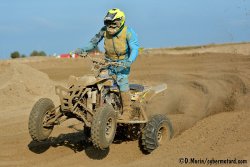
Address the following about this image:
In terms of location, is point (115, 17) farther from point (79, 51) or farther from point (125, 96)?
point (125, 96)

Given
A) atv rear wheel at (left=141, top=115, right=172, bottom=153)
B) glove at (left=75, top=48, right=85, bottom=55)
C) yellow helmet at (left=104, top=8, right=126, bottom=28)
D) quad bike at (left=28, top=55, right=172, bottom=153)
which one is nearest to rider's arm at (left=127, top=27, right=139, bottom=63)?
yellow helmet at (left=104, top=8, right=126, bottom=28)

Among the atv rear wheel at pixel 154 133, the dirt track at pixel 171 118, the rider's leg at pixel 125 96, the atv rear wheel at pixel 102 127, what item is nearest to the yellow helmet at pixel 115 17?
the rider's leg at pixel 125 96

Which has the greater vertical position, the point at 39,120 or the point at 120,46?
the point at 120,46

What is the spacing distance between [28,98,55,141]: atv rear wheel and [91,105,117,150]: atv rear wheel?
982 millimetres

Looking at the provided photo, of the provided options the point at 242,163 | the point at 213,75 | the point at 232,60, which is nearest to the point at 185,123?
the point at 242,163

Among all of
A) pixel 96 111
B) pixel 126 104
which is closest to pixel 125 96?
pixel 126 104

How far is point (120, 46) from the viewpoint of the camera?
794cm

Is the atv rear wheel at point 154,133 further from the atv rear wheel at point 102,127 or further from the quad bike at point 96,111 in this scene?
the atv rear wheel at point 102,127

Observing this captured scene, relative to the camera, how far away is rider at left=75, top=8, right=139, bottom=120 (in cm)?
773

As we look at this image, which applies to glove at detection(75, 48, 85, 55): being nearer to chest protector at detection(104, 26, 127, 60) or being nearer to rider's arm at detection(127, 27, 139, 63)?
chest protector at detection(104, 26, 127, 60)

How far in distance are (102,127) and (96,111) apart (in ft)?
0.94

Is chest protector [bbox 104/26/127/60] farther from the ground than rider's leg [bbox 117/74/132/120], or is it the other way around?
chest protector [bbox 104/26/127/60]

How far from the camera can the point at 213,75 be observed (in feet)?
53.1

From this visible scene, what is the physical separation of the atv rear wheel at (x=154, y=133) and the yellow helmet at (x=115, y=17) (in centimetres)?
177
